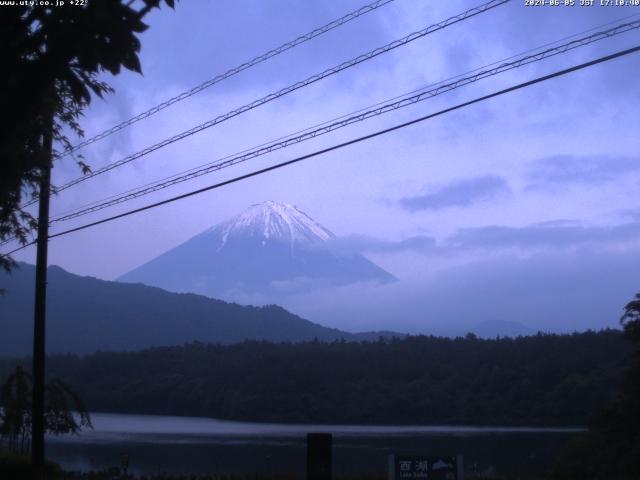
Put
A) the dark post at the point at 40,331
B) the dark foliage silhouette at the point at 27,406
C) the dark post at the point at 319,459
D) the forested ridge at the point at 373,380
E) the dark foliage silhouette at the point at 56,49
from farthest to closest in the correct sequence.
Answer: the forested ridge at the point at 373,380
the dark foliage silhouette at the point at 27,406
the dark post at the point at 40,331
the dark post at the point at 319,459
the dark foliage silhouette at the point at 56,49

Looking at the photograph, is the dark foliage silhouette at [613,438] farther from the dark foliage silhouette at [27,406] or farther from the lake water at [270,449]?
the dark foliage silhouette at [27,406]

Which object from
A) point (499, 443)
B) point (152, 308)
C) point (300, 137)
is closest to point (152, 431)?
point (499, 443)

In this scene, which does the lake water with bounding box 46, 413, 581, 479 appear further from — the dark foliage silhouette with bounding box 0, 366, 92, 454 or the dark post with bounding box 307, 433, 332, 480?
the dark post with bounding box 307, 433, 332, 480

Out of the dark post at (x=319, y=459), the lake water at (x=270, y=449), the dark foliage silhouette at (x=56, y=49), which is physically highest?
the dark foliage silhouette at (x=56, y=49)

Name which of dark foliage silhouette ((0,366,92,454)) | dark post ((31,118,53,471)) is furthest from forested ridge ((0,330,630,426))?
dark post ((31,118,53,471))

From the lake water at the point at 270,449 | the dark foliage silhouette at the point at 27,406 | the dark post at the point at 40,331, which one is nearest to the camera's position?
the dark post at the point at 40,331

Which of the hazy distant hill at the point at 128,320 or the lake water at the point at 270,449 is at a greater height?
the hazy distant hill at the point at 128,320

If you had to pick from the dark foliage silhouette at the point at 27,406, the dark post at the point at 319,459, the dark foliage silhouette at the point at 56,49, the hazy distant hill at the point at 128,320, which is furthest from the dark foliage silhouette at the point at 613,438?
the hazy distant hill at the point at 128,320
